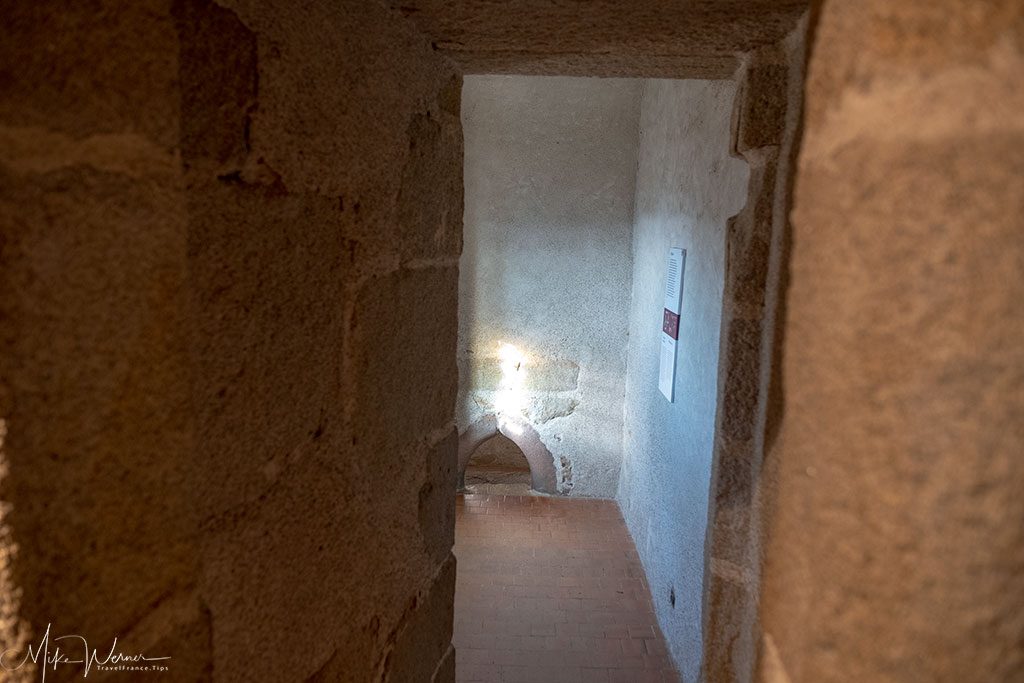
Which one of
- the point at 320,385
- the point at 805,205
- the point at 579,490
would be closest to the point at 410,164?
the point at 320,385

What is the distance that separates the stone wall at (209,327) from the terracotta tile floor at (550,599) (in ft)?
7.43

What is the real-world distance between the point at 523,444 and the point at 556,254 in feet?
4.93

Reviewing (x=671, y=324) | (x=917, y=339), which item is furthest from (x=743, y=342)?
(x=671, y=324)

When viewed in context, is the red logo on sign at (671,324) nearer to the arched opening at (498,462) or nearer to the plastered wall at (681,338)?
the plastered wall at (681,338)

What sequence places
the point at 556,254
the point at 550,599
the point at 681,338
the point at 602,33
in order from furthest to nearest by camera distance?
the point at 556,254 → the point at 550,599 → the point at 681,338 → the point at 602,33

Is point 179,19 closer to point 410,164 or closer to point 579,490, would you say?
point 410,164

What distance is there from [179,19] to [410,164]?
2.07ft

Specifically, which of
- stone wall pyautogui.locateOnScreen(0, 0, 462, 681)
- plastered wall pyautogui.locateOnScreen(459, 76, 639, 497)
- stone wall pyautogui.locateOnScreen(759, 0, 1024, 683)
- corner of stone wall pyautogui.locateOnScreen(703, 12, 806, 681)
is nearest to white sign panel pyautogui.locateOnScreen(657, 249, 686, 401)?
plastered wall pyautogui.locateOnScreen(459, 76, 639, 497)

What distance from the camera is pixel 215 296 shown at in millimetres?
763

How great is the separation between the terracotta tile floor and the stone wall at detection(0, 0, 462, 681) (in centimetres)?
226

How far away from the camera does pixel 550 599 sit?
388 centimetres

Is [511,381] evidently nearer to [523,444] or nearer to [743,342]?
[523,444]

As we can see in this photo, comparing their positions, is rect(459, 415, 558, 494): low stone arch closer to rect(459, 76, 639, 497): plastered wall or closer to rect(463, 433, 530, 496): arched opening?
rect(459, 76, 639, 497): plastered wall

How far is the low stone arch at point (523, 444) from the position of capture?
552cm
